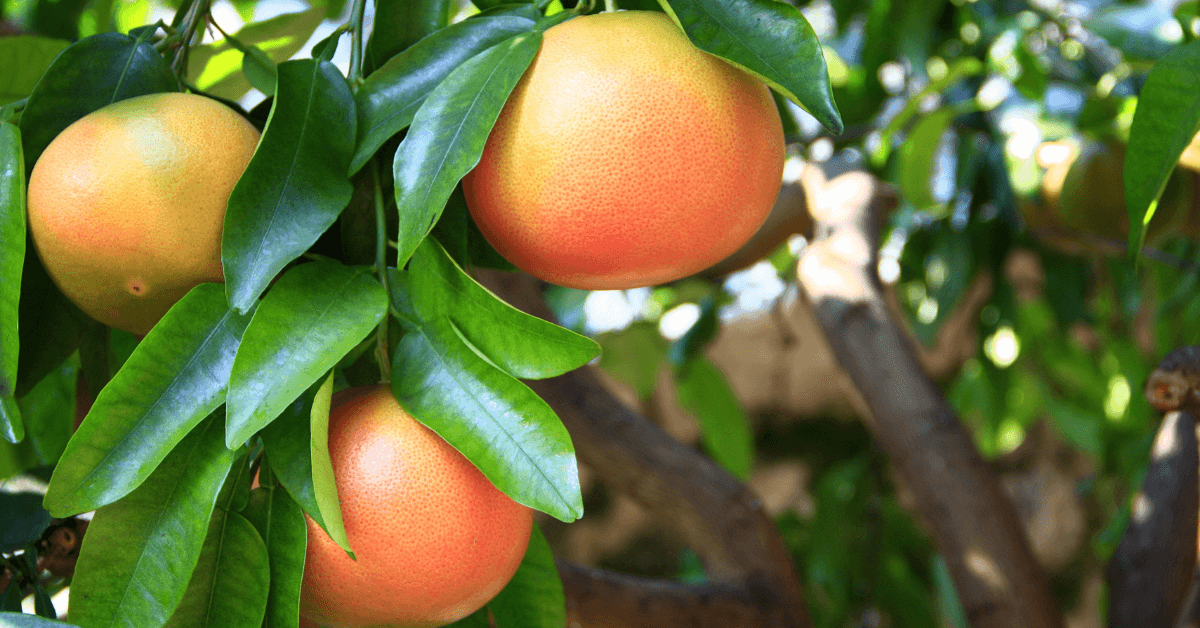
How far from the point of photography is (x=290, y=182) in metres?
0.34

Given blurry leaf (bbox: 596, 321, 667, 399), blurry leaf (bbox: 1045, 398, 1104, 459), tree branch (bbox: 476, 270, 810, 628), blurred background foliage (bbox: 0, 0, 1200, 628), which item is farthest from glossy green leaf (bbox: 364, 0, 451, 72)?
blurry leaf (bbox: 1045, 398, 1104, 459)

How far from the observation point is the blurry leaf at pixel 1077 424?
59.3 inches

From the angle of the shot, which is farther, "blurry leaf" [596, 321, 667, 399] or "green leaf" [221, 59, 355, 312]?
"blurry leaf" [596, 321, 667, 399]

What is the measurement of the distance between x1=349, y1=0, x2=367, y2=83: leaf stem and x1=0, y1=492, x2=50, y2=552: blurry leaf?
267 millimetres

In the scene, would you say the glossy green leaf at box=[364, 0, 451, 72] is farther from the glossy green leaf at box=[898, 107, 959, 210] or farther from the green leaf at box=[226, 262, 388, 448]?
the glossy green leaf at box=[898, 107, 959, 210]

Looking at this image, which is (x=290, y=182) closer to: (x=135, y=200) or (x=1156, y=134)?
(x=135, y=200)

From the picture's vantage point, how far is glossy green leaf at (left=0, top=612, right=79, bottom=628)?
307mm

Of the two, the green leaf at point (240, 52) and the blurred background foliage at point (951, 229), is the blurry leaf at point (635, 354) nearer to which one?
the blurred background foliage at point (951, 229)

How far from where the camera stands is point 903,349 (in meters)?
1.12

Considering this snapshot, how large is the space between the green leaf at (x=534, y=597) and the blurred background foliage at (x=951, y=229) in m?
0.23

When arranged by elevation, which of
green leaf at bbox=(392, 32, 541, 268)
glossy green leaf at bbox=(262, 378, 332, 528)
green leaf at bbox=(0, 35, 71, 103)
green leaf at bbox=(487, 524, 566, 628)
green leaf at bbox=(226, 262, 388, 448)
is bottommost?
green leaf at bbox=(487, 524, 566, 628)

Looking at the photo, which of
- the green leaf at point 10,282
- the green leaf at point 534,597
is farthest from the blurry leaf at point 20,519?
the green leaf at point 534,597

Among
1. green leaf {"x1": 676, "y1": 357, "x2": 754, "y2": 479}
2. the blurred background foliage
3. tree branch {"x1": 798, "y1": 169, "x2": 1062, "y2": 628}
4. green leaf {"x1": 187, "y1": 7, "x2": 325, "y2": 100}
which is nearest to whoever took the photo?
green leaf {"x1": 187, "y1": 7, "x2": 325, "y2": 100}

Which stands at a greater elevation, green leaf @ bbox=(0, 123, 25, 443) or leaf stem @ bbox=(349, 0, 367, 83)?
leaf stem @ bbox=(349, 0, 367, 83)
